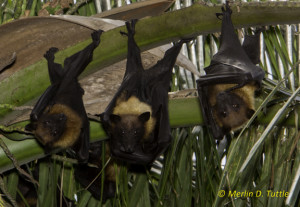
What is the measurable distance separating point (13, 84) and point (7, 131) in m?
0.25

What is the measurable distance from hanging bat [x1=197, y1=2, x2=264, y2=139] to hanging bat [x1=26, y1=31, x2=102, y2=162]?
620 millimetres

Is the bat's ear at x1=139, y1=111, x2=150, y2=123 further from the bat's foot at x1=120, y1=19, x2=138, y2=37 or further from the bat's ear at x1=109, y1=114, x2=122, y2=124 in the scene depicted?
the bat's foot at x1=120, y1=19, x2=138, y2=37

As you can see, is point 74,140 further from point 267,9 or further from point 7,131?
point 267,9

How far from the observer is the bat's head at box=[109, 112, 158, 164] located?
2812 millimetres

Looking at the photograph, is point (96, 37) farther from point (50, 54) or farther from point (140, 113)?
point (140, 113)

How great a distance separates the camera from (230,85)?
2732mm

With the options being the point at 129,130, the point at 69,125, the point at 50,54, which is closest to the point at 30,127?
the point at 50,54

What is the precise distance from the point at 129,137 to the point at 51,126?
453 mm

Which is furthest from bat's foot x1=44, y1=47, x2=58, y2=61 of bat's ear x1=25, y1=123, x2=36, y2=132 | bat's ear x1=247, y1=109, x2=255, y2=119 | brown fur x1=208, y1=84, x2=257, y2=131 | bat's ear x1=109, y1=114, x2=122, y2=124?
bat's ear x1=247, y1=109, x2=255, y2=119

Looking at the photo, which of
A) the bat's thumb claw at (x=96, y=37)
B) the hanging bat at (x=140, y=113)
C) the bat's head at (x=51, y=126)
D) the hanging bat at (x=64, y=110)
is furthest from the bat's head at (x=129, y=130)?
the bat's thumb claw at (x=96, y=37)

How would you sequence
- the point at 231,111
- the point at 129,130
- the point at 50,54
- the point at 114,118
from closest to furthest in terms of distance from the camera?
the point at 50,54
the point at 231,111
the point at 114,118
the point at 129,130

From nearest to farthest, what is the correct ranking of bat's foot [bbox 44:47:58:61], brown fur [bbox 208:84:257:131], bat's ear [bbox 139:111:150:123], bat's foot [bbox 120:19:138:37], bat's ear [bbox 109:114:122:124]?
1. bat's foot [bbox 120:19:138:37]
2. bat's foot [bbox 44:47:58:61]
3. brown fur [bbox 208:84:257:131]
4. bat's ear [bbox 109:114:122:124]
5. bat's ear [bbox 139:111:150:123]

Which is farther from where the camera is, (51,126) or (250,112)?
(51,126)

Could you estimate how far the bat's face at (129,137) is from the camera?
2816 millimetres
